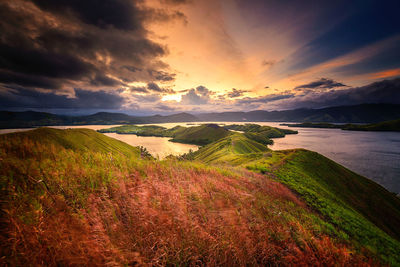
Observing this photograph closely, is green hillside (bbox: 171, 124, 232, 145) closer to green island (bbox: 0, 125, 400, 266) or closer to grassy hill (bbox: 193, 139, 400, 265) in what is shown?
grassy hill (bbox: 193, 139, 400, 265)

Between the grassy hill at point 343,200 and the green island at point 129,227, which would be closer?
the green island at point 129,227

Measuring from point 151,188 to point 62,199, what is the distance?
7.61 ft

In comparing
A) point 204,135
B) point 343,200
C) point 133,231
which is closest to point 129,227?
point 133,231

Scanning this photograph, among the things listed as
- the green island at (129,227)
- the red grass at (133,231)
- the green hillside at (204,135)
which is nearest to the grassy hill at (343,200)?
the green island at (129,227)

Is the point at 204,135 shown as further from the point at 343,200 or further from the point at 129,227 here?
the point at 129,227

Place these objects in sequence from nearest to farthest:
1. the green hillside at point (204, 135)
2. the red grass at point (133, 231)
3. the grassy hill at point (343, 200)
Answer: the red grass at point (133, 231) < the grassy hill at point (343, 200) < the green hillside at point (204, 135)

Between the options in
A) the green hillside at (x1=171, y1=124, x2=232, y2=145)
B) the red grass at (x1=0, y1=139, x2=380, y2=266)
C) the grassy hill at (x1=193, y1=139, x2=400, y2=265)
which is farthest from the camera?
the green hillside at (x1=171, y1=124, x2=232, y2=145)

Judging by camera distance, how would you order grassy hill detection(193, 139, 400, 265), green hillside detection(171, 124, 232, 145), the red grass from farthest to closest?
green hillside detection(171, 124, 232, 145) < grassy hill detection(193, 139, 400, 265) < the red grass

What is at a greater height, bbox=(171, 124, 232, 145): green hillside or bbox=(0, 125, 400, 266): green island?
bbox=(0, 125, 400, 266): green island

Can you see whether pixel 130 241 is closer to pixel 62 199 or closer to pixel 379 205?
pixel 62 199

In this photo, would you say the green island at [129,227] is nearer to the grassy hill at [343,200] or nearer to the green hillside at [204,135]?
the grassy hill at [343,200]

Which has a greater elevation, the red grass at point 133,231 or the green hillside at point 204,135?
the red grass at point 133,231

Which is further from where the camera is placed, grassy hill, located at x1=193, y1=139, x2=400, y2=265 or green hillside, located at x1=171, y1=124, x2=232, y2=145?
green hillside, located at x1=171, y1=124, x2=232, y2=145

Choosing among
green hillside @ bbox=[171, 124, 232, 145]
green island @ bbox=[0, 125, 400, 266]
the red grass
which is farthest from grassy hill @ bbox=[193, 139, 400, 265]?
green hillside @ bbox=[171, 124, 232, 145]
